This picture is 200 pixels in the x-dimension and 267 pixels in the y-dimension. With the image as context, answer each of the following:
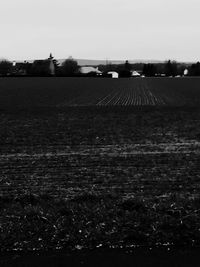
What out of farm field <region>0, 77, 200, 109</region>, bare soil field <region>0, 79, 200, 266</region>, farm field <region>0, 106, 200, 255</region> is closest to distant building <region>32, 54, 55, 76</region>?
farm field <region>0, 77, 200, 109</region>

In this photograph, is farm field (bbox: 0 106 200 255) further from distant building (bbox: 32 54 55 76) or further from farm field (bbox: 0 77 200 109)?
distant building (bbox: 32 54 55 76)

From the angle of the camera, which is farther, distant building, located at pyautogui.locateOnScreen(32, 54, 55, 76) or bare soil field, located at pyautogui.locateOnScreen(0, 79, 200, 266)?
distant building, located at pyautogui.locateOnScreen(32, 54, 55, 76)

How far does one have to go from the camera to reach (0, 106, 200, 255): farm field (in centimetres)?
580

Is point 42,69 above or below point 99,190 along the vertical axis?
above


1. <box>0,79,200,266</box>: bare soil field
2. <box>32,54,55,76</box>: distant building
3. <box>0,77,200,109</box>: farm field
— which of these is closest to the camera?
<box>0,79,200,266</box>: bare soil field

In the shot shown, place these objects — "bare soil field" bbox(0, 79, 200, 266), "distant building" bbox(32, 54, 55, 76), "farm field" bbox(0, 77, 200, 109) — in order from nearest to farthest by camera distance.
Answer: "bare soil field" bbox(0, 79, 200, 266) → "farm field" bbox(0, 77, 200, 109) → "distant building" bbox(32, 54, 55, 76)

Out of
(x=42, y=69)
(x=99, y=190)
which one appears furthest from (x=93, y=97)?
(x=42, y=69)

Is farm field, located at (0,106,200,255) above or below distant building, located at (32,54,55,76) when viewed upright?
below

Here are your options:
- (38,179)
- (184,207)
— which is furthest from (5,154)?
(184,207)

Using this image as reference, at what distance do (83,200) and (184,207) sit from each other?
1753 millimetres

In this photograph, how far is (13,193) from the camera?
841cm

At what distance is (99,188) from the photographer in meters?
8.73

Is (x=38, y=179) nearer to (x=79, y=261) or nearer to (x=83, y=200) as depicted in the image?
(x=83, y=200)

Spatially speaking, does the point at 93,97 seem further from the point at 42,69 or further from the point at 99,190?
the point at 42,69
